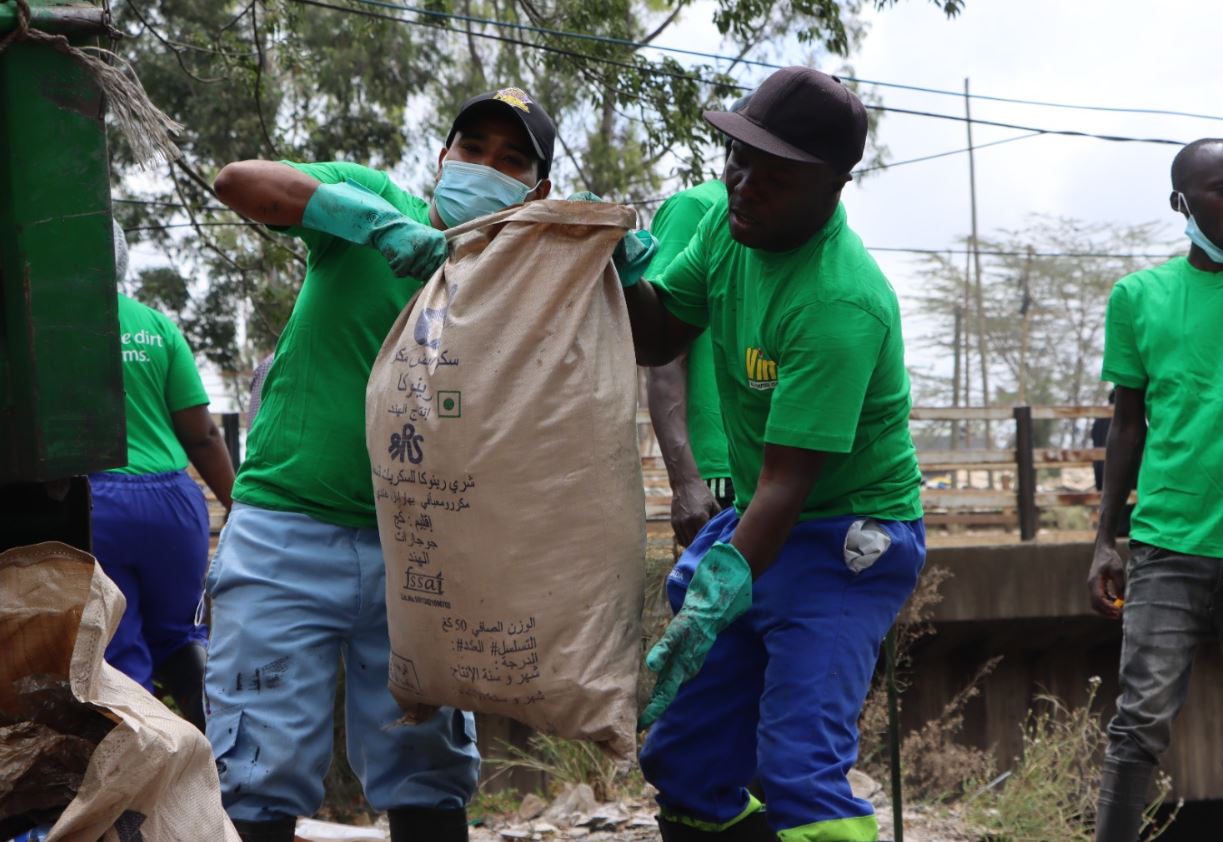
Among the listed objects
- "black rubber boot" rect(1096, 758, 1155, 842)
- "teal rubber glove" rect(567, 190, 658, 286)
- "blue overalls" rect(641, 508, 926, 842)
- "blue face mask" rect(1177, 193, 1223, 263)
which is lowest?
"black rubber boot" rect(1096, 758, 1155, 842)

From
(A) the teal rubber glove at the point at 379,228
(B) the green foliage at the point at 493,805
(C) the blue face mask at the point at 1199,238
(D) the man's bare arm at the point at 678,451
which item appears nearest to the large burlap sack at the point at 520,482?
(A) the teal rubber glove at the point at 379,228

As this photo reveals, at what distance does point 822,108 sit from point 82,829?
5.57 feet

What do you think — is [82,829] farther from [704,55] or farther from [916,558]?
[704,55]

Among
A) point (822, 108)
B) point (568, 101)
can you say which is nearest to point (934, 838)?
point (822, 108)

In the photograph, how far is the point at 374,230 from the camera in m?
2.58

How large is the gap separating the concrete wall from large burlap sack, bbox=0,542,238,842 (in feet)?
22.0

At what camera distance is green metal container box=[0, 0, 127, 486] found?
2037 millimetres

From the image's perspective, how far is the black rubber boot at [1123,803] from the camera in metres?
3.74

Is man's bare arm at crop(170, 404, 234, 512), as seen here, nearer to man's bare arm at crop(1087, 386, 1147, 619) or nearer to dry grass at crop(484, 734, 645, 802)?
dry grass at crop(484, 734, 645, 802)

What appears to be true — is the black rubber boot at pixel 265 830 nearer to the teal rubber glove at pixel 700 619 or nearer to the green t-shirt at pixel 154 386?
the teal rubber glove at pixel 700 619

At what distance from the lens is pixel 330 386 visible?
2818mm

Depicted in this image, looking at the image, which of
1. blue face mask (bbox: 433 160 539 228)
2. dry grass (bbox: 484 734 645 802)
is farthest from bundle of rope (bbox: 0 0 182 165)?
dry grass (bbox: 484 734 645 802)

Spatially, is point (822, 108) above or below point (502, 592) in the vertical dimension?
above

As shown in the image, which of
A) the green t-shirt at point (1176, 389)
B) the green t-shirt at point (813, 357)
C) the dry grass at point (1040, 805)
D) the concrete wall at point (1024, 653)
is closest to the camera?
the green t-shirt at point (813, 357)
